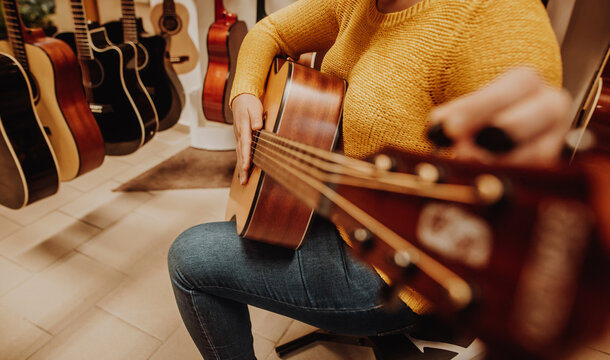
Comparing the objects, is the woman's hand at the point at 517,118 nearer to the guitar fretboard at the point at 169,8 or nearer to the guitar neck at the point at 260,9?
the guitar neck at the point at 260,9

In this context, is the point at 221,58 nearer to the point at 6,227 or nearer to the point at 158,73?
the point at 158,73

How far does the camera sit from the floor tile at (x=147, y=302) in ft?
4.05

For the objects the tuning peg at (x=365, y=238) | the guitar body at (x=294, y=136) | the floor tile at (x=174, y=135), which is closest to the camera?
the tuning peg at (x=365, y=238)

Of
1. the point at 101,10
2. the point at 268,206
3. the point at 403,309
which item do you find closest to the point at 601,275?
the point at 403,309

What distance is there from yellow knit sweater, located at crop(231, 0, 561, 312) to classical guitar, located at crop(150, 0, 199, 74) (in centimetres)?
162

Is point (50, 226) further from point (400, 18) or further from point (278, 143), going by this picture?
point (400, 18)

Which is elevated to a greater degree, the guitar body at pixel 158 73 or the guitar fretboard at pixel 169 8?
the guitar fretboard at pixel 169 8

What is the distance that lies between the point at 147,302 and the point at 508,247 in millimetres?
1351

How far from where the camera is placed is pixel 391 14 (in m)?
0.64

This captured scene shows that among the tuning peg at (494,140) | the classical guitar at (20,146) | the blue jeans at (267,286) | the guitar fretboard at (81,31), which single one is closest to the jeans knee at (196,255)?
the blue jeans at (267,286)

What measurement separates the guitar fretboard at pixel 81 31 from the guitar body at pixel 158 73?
10.4 inches

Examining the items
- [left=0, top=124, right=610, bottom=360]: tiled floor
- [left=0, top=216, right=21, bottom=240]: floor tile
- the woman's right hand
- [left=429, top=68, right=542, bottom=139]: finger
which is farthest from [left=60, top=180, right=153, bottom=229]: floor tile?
[left=429, top=68, right=542, bottom=139]: finger

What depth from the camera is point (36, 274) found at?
4.53 feet

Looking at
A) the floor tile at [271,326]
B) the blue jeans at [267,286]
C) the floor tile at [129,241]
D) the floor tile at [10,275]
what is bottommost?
the floor tile at [271,326]
